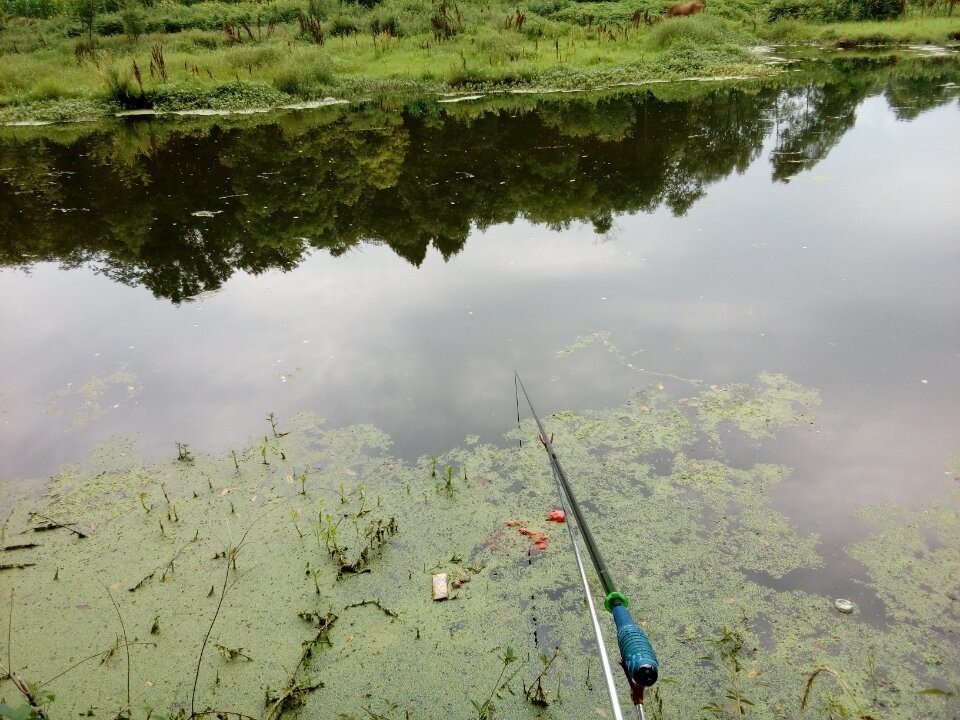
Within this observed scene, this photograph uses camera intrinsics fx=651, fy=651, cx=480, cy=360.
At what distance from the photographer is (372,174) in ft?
33.8

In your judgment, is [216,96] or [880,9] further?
[880,9]

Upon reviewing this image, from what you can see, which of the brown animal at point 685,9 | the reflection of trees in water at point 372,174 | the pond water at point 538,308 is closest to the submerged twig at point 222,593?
the pond water at point 538,308

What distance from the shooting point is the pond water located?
154 inches

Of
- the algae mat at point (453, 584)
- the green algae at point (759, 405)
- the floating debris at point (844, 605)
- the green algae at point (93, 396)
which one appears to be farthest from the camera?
the green algae at point (93, 396)

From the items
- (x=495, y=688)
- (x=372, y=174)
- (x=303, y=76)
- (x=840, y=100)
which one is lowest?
(x=495, y=688)

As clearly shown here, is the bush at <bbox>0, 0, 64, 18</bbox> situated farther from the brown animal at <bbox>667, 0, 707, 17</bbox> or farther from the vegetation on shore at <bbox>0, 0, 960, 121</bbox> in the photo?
the brown animal at <bbox>667, 0, 707, 17</bbox>

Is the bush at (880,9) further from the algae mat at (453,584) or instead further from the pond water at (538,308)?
the algae mat at (453,584)

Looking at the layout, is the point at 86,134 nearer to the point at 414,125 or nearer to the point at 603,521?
the point at 414,125

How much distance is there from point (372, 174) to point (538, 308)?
5409 millimetres

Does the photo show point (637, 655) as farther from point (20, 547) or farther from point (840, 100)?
point (840, 100)

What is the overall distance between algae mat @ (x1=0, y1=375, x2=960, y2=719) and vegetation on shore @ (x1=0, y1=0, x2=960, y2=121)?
1581 centimetres

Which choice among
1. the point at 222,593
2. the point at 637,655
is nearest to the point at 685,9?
the point at 222,593

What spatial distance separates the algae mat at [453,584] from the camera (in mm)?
2623

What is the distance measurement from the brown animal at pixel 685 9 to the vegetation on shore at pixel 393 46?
65 centimetres
